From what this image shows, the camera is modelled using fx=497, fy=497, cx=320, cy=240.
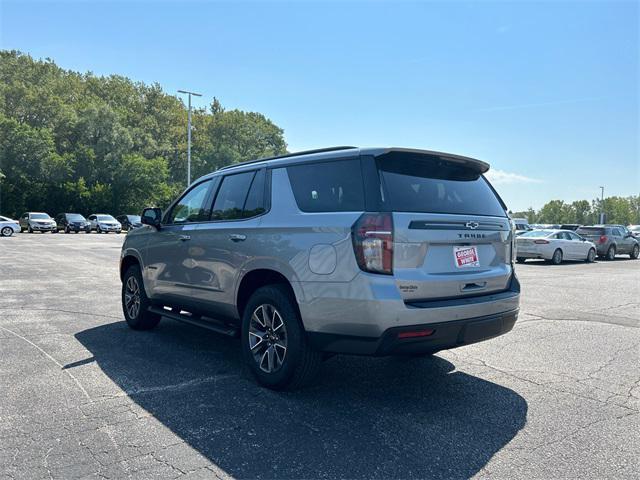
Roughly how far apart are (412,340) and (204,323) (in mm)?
2380

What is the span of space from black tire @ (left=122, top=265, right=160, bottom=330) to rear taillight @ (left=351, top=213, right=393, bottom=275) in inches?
141

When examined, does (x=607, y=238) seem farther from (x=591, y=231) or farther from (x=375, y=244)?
(x=375, y=244)

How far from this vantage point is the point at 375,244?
3.52m

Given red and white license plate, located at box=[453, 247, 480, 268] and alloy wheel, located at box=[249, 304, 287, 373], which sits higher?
red and white license plate, located at box=[453, 247, 480, 268]

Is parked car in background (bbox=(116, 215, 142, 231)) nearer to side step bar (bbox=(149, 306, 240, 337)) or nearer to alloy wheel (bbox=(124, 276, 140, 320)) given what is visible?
alloy wheel (bbox=(124, 276, 140, 320))

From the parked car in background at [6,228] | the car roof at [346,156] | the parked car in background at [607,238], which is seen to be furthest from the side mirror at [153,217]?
the parked car in background at [6,228]

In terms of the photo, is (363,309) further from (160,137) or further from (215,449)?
(160,137)

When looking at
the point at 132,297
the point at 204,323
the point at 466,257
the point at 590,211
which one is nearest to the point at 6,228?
the point at 132,297

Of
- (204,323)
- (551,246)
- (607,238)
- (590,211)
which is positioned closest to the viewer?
(204,323)

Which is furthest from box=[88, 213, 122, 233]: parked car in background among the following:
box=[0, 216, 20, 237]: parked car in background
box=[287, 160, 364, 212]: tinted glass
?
box=[287, 160, 364, 212]: tinted glass

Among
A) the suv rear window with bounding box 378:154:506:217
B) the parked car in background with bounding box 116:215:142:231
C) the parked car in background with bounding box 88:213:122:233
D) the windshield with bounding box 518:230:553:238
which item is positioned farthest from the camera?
the parked car in background with bounding box 116:215:142:231

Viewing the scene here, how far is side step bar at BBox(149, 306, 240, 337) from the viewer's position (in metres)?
4.68

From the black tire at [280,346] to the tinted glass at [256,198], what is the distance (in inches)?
30.4

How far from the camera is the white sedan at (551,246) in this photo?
19297 mm
